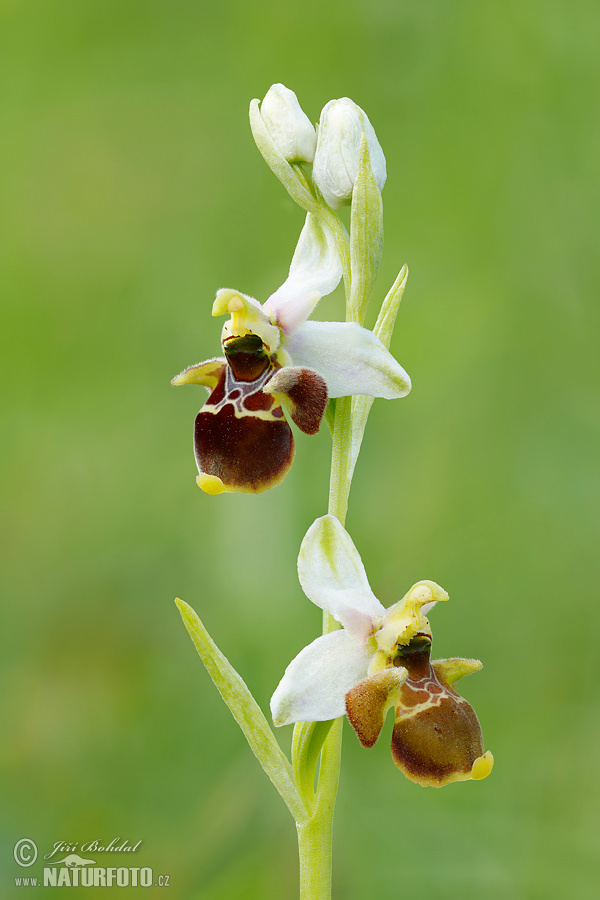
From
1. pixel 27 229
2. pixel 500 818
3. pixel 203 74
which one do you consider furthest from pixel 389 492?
pixel 203 74

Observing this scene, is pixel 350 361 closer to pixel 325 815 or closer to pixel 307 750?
pixel 307 750

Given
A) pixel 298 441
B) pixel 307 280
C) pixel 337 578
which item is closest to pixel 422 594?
pixel 337 578

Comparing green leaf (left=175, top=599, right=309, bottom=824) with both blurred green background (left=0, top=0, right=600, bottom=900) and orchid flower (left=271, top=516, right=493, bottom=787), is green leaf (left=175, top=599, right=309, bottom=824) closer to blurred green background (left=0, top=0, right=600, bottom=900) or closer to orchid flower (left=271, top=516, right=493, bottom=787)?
orchid flower (left=271, top=516, right=493, bottom=787)

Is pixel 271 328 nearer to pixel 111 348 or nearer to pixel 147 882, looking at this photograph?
pixel 147 882

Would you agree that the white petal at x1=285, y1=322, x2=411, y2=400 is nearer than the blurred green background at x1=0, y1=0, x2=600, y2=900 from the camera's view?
Yes

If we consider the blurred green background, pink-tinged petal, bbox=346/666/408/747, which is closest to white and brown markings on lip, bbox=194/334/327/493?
pink-tinged petal, bbox=346/666/408/747

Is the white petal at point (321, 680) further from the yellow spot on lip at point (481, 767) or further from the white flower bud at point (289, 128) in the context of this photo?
the white flower bud at point (289, 128)
